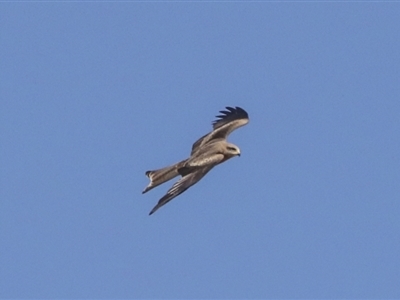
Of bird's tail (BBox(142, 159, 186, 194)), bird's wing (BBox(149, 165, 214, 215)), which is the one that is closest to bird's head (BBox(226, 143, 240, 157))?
bird's wing (BBox(149, 165, 214, 215))

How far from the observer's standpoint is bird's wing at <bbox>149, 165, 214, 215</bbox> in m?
25.7

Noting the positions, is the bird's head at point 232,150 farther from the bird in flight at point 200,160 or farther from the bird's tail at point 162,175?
the bird's tail at point 162,175

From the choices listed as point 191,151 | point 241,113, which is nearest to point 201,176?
point 191,151

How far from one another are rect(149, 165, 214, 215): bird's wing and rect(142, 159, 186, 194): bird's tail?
62 centimetres

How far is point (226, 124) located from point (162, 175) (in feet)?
16.9

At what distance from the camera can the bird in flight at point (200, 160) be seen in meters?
26.8

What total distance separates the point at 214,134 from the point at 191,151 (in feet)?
4.21

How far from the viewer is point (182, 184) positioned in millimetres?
26828

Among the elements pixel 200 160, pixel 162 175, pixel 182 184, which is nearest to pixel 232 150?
pixel 200 160

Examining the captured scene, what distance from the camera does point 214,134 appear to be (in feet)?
105

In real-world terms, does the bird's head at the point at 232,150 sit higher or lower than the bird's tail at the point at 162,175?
higher

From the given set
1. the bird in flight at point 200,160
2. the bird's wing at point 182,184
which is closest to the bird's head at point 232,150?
the bird in flight at point 200,160

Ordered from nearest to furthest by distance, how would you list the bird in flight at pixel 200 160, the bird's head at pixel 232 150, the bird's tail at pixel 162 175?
the bird in flight at pixel 200 160 < the bird's tail at pixel 162 175 < the bird's head at pixel 232 150

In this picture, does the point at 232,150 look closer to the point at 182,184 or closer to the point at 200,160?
the point at 200,160
